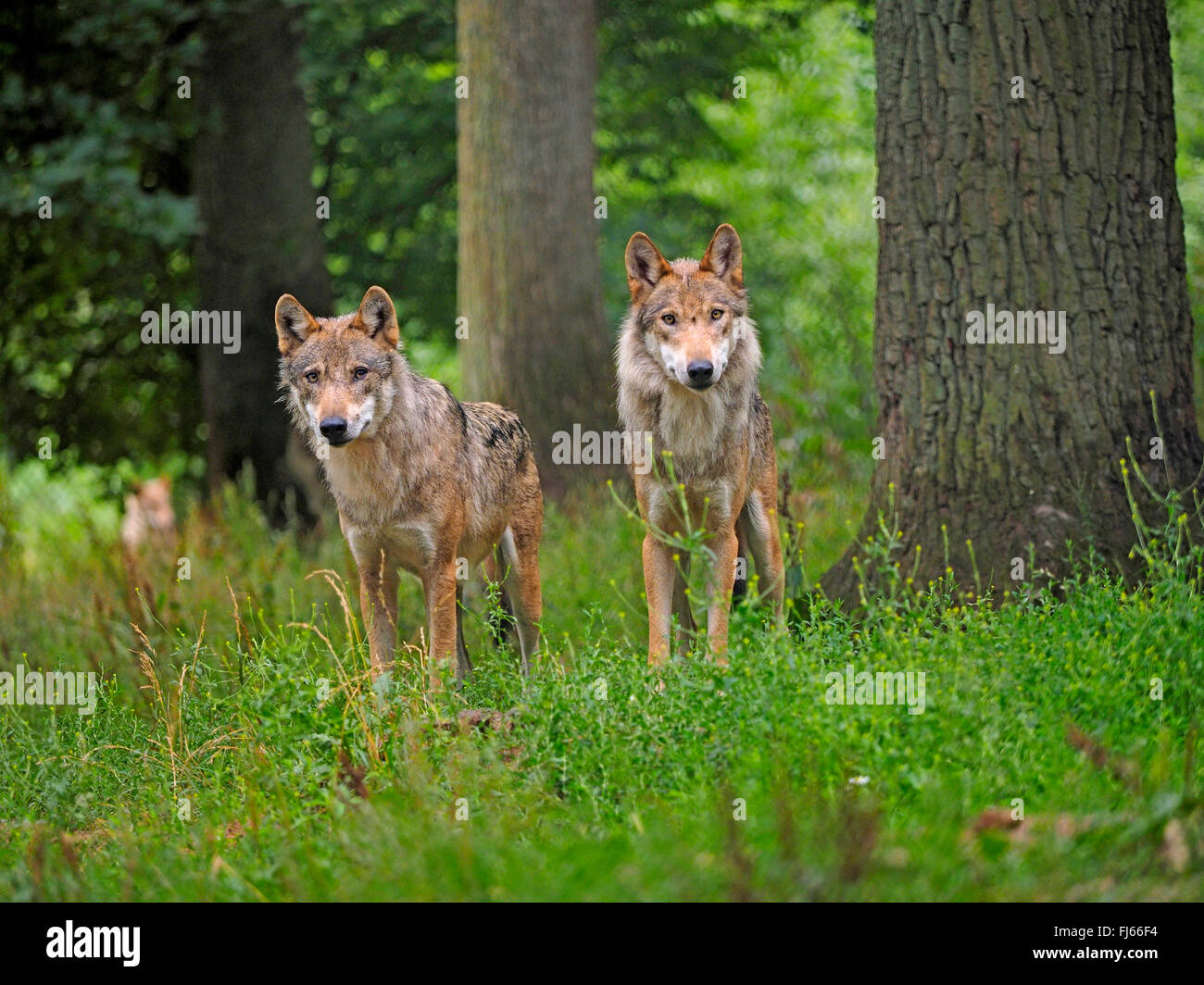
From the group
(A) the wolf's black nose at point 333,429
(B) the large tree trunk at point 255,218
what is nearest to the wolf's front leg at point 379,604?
(A) the wolf's black nose at point 333,429

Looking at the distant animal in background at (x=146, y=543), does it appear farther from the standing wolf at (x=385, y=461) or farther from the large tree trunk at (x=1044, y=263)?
the large tree trunk at (x=1044, y=263)

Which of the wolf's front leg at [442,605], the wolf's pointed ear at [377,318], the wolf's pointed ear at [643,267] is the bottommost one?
the wolf's front leg at [442,605]

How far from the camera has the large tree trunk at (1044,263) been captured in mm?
5977

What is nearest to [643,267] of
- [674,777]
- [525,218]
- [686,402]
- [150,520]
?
[686,402]

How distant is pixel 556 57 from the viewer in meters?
9.86

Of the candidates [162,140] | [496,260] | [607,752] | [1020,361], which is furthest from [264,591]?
[162,140]

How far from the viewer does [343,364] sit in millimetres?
6090

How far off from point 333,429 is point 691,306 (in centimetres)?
182

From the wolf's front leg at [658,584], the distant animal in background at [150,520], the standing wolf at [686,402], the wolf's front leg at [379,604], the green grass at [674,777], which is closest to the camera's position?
the green grass at [674,777]

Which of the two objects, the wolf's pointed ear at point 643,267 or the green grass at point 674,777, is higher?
the wolf's pointed ear at point 643,267

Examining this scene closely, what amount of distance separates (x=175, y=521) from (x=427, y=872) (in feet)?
27.9

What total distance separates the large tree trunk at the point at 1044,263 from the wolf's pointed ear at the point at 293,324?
3087 millimetres
